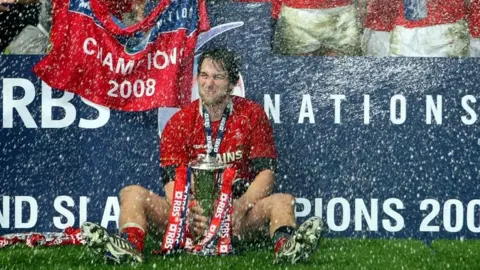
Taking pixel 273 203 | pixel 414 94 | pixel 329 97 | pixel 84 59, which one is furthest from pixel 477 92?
pixel 84 59

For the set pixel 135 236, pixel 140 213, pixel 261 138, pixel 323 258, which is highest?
pixel 261 138

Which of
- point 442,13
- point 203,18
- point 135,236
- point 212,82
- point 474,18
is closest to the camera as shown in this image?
point 135,236

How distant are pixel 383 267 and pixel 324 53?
74.0 inches

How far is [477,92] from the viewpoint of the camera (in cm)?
759

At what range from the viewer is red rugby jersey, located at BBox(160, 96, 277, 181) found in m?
7.22

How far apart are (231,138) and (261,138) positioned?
20 centimetres

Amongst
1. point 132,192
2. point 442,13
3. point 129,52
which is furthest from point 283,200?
point 442,13

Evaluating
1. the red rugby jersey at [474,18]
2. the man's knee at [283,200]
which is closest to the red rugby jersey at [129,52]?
the man's knee at [283,200]

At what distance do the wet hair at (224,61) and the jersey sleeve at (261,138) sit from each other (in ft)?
0.89

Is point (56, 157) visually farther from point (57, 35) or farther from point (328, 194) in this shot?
point (328, 194)

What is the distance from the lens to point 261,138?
23.8ft

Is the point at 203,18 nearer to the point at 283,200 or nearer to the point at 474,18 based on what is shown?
the point at 283,200

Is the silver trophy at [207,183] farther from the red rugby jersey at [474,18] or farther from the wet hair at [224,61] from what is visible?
the red rugby jersey at [474,18]

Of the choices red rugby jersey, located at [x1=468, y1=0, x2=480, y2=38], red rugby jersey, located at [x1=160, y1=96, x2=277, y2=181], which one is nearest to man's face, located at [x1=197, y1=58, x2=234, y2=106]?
red rugby jersey, located at [x1=160, y1=96, x2=277, y2=181]
